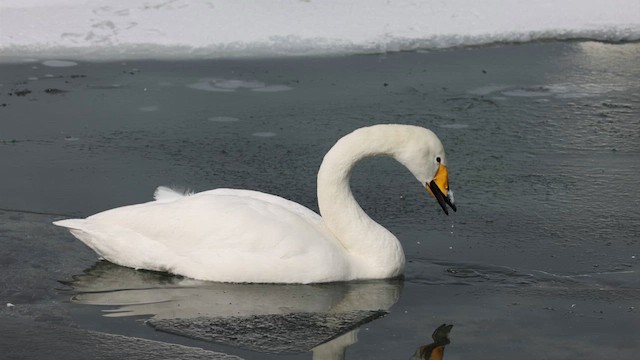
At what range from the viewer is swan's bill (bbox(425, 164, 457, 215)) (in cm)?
587

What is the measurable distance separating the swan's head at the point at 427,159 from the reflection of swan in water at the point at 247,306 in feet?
1.68

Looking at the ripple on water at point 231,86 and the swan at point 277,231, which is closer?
the swan at point 277,231

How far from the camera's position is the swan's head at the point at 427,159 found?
577 cm

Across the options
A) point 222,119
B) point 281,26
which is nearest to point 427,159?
point 222,119

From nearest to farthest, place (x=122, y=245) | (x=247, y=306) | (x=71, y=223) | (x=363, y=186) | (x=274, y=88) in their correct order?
(x=247, y=306)
(x=122, y=245)
(x=71, y=223)
(x=363, y=186)
(x=274, y=88)

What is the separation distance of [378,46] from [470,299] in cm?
563

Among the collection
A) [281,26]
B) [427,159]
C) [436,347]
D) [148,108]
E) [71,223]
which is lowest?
[436,347]

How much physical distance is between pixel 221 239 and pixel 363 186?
5.74 ft

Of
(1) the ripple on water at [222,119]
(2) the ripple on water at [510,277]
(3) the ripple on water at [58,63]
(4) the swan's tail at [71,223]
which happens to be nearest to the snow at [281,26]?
(3) the ripple on water at [58,63]

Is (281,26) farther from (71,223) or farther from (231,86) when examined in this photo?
Result: (71,223)

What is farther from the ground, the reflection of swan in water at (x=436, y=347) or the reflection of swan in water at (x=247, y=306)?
the reflection of swan in water at (x=247, y=306)

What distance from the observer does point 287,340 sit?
484 centimetres

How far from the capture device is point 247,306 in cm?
533

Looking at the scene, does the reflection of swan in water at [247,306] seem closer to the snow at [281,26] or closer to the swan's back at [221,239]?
the swan's back at [221,239]
